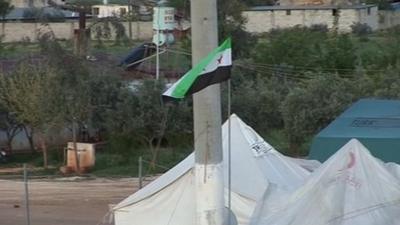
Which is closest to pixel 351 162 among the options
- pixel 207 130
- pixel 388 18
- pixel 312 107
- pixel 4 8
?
pixel 207 130

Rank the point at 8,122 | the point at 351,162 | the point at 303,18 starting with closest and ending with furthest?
the point at 351,162 → the point at 8,122 → the point at 303,18

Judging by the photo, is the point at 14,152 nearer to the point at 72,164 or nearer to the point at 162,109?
the point at 72,164

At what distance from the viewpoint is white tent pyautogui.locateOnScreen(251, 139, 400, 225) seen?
1166 centimetres

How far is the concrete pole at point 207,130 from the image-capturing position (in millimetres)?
11156

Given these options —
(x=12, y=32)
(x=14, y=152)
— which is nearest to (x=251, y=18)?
(x=12, y=32)

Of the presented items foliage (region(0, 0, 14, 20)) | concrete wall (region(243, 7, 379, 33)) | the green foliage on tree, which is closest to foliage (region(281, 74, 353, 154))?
the green foliage on tree

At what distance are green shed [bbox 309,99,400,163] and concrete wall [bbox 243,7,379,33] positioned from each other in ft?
222

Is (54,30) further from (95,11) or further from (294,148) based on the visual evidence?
(294,148)

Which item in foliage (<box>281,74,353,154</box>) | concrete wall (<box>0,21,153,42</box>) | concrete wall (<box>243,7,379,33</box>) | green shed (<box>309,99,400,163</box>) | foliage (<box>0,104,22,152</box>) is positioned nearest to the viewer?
green shed (<box>309,99,400,163</box>)

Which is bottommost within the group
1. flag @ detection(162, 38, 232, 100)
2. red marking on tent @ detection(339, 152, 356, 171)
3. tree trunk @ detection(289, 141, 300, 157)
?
tree trunk @ detection(289, 141, 300, 157)

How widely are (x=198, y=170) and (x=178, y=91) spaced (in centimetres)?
102

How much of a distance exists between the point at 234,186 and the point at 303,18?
7307 centimetres

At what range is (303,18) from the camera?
289ft

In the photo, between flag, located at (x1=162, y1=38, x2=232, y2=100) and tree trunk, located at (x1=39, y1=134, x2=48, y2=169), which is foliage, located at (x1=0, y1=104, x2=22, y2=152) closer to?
Answer: tree trunk, located at (x1=39, y1=134, x2=48, y2=169)
